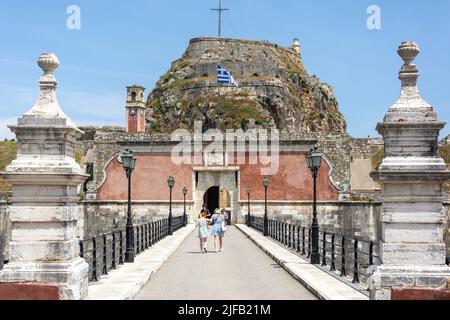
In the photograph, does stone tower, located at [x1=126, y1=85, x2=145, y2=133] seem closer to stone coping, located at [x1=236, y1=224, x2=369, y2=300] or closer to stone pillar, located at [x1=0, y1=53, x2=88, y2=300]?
stone coping, located at [x1=236, y1=224, x2=369, y2=300]

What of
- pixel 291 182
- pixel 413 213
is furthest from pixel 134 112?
pixel 413 213

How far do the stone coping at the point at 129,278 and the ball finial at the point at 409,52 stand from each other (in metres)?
5.22

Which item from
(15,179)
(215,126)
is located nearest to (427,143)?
(15,179)

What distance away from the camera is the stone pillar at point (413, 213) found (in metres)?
8.03

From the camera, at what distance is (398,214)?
8.11 meters

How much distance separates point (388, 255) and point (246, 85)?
58508 millimetres

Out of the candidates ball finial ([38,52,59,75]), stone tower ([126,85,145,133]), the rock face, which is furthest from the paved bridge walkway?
the rock face

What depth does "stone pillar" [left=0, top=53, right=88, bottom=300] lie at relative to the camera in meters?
8.09

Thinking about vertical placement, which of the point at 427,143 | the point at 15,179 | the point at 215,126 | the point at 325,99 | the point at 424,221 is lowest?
the point at 424,221

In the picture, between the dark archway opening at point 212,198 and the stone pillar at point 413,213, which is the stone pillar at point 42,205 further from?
the dark archway opening at point 212,198

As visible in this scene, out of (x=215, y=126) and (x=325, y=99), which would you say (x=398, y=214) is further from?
(x=325, y=99)

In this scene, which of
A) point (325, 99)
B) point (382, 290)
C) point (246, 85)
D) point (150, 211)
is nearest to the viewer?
point (382, 290)

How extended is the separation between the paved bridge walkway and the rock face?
42.1 meters

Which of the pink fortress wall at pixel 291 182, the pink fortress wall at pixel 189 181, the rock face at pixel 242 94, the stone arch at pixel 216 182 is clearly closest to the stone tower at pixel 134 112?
the rock face at pixel 242 94
